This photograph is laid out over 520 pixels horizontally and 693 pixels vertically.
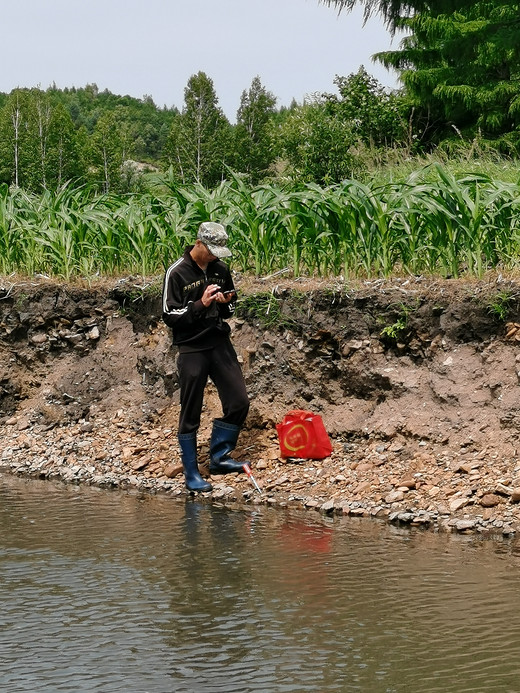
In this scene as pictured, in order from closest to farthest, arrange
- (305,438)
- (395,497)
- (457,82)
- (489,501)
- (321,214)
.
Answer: (489,501) → (395,497) → (305,438) → (321,214) → (457,82)

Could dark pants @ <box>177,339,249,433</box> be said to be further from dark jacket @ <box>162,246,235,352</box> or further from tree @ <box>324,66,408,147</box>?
tree @ <box>324,66,408,147</box>

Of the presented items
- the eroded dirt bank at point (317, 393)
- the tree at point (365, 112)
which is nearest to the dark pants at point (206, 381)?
the eroded dirt bank at point (317, 393)

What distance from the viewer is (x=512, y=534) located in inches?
228

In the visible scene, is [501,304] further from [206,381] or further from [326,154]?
[326,154]

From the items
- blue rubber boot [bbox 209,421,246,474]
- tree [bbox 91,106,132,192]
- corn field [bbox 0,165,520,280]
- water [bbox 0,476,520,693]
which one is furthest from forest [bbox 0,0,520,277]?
tree [bbox 91,106,132,192]

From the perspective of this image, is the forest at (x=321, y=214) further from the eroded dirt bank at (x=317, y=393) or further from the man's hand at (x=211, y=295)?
the man's hand at (x=211, y=295)

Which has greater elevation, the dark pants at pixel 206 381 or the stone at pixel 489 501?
the dark pants at pixel 206 381

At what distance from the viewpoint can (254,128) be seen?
64688 mm

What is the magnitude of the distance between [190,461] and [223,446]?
0.28m

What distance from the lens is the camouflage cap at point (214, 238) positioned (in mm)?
6805

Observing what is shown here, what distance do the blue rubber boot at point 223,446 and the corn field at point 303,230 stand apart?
1.64 m

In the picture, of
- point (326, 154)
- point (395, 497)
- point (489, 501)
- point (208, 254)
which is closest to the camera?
point (489, 501)

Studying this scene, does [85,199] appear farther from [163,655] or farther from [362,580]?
[163,655]

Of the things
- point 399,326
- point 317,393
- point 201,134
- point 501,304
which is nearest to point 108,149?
point 201,134
